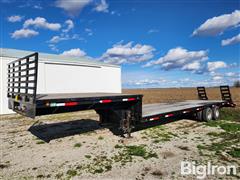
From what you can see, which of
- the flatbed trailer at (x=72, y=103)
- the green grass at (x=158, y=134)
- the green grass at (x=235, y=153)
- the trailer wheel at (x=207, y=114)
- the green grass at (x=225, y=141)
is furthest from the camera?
the trailer wheel at (x=207, y=114)

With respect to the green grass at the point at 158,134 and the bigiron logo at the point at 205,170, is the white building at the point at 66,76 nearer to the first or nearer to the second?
the green grass at the point at 158,134

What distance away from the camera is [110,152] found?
17.6 ft

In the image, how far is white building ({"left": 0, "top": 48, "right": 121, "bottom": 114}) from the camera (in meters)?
13.7

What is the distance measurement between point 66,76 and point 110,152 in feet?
40.0

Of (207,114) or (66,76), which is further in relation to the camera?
(66,76)

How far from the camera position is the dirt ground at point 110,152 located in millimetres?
4145

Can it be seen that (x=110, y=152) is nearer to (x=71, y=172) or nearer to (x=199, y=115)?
(x=71, y=172)

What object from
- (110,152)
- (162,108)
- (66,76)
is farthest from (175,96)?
(110,152)

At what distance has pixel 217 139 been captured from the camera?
647cm

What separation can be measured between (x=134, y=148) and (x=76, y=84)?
12.3m

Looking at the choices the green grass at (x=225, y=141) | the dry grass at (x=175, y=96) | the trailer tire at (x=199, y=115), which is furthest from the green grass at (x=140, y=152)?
the dry grass at (x=175, y=96)

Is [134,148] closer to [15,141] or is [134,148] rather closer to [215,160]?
[215,160]

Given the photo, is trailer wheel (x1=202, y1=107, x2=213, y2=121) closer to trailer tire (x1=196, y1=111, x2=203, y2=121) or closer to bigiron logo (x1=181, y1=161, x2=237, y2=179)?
trailer tire (x1=196, y1=111, x2=203, y2=121)

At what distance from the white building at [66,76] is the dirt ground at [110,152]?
7398 mm
